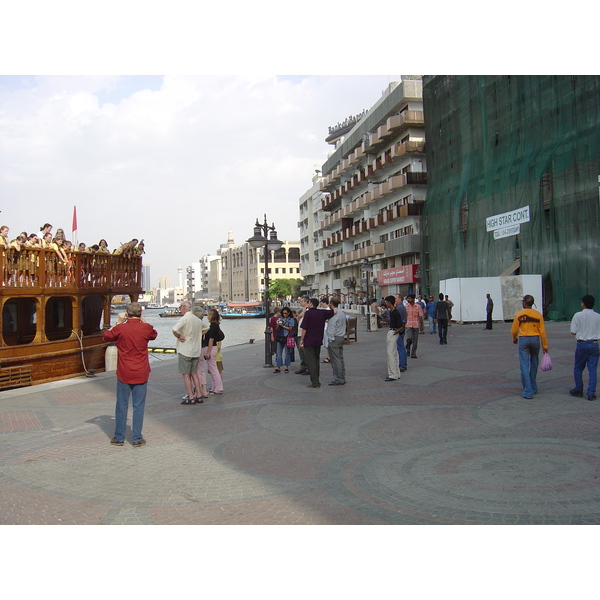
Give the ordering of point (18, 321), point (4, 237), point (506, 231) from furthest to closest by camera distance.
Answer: point (506, 231)
point (18, 321)
point (4, 237)

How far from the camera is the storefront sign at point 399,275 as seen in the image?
43906mm

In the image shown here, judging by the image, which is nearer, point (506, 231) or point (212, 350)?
point (212, 350)

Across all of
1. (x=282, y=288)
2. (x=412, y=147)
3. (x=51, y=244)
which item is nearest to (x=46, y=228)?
(x=51, y=244)

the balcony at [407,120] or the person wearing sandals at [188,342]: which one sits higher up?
the balcony at [407,120]

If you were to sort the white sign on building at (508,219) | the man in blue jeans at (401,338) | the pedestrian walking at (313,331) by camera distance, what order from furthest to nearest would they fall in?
the white sign on building at (508,219)
the man in blue jeans at (401,338)
the pedestrian walking at (313,331)

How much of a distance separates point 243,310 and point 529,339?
99312mm

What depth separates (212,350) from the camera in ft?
34.1

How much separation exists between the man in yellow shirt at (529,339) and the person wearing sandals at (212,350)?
17.1 ft

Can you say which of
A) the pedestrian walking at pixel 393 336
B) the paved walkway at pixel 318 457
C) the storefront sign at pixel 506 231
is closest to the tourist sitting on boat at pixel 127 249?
the paved walkway at pixel 318 457

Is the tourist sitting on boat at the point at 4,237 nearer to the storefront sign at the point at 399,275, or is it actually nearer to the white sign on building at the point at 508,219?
the white sign on building at the point at 508,219

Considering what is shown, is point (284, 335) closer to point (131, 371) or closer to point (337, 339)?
point (337, 339)

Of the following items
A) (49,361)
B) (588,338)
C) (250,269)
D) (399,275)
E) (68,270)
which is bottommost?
(49,361)

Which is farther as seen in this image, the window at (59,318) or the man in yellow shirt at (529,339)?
the window at (59,318)

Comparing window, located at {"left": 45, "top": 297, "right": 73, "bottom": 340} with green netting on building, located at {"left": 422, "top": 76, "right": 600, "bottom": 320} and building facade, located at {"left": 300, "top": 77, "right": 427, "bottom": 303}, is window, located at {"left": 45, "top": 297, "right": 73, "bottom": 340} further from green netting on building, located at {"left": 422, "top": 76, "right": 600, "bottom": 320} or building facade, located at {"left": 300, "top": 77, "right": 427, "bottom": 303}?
green netting on building, located at {"left": 422, "top": 76, "right": 600, "bottom": 320}
